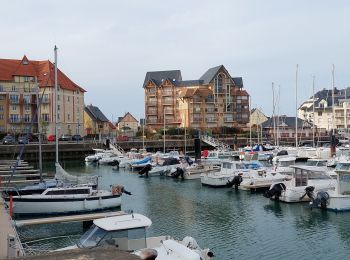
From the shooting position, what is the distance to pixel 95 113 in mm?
140500

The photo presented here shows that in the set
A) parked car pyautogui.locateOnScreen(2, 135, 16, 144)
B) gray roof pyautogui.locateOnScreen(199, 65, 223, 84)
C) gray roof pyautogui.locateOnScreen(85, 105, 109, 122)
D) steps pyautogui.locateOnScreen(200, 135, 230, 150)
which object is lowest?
steps pyautogui.locateOnScreen(200, 135, 230, 150)

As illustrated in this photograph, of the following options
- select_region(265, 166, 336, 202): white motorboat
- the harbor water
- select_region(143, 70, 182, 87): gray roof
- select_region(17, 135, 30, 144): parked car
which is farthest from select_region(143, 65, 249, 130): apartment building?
select_region(265, 166, 336, 202): white motorboat

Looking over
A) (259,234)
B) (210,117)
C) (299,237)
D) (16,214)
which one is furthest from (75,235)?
(210,117)

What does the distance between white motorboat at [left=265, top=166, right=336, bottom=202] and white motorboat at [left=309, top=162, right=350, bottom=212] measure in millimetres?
1840

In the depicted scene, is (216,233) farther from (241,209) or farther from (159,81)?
(159,81)

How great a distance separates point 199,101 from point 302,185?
Result: 82.5 metres

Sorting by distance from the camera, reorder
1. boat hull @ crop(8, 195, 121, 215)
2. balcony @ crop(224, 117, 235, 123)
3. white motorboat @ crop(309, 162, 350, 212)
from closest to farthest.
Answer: boat hull @ crop(8, 195, 121, 215) < white motorboat @ crop(309, 162, 350, 212) < balcony @ crop(224, 117, 235, 123)

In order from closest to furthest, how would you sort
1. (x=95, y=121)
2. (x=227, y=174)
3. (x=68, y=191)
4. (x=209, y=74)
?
(x=68, y=191)
(x=227, y=174)
(x=209, y=74)
(x=95, y=121)

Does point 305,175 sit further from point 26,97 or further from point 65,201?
point 26,97

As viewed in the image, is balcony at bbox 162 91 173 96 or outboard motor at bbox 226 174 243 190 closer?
outboard motor at bbox 226 174 243 190

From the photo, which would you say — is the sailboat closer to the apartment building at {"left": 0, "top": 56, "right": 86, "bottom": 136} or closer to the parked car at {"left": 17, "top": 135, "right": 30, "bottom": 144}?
the parked car at {"left": 17, "top": 135, "right": 30, "bottom": 144}

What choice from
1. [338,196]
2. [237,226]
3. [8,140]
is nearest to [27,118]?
[8,140]

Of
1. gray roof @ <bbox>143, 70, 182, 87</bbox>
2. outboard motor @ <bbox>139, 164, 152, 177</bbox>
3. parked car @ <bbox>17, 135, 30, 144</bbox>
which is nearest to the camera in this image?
parked car @ <bbox>17, 135, 30, 144</bbox>

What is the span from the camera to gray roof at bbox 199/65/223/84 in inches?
4656
